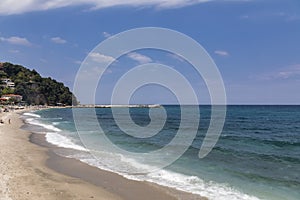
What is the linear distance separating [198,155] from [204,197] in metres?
10.2

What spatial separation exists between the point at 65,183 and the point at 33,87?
152 m

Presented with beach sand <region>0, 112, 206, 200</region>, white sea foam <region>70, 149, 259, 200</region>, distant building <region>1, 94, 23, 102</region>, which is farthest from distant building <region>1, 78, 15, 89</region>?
white sea foam <region>70, 149, 259, 200</region>

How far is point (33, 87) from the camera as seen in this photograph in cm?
15488

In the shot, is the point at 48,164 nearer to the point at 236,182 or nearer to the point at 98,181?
the point at 98,181

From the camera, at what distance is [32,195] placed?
1145 cm

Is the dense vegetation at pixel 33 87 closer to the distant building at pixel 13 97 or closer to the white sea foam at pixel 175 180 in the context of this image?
the distant building at pixel 13 97

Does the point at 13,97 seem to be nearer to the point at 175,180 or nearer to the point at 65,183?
the point at 65,183

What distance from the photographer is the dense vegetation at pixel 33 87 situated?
14888 cm

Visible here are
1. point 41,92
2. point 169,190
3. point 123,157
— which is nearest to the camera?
point 169,190

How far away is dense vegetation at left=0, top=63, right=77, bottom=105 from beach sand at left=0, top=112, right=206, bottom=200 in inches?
5454

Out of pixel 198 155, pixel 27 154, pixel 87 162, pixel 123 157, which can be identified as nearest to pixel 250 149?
pixel 198 155

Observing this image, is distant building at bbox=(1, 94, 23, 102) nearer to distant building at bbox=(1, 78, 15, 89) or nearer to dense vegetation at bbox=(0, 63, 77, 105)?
dense vegetation at bbox=(0, 63, 77, 105)

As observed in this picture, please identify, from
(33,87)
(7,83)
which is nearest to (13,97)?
(33,87)

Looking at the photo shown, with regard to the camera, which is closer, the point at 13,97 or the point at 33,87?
the point at 13,97
